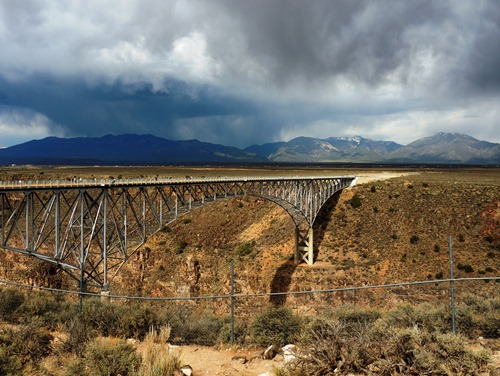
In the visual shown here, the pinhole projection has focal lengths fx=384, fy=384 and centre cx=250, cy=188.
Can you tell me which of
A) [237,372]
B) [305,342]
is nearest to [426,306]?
[305,342]

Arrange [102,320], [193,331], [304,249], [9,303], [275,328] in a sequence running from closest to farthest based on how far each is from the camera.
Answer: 1. [275,328]
2. [102,320]
3. [193,331]
4. [9,303]
5. [304,249]

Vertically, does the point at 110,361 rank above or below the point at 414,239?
above

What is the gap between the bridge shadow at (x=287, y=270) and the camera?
1807 inches

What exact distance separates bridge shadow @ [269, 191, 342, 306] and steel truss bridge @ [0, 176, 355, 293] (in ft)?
6.74

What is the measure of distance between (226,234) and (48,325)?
48.4m

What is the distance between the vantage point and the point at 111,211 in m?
35.8

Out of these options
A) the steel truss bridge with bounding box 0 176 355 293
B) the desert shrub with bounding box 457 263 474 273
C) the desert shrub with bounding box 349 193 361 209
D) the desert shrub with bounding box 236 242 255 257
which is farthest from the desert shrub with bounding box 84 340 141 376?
the desert shrub with bounding box 349 193 361 209

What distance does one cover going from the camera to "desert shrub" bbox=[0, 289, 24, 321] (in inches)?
649

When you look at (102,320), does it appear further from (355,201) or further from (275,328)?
(355,201)

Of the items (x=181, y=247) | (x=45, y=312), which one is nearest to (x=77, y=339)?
(x=45, y=312)

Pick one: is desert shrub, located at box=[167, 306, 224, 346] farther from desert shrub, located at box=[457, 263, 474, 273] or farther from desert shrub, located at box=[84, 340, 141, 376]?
desert shrub, located at box=[457, 263, 474, 273]

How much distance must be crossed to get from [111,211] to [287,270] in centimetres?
2425

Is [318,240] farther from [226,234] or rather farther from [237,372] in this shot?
[237,372]

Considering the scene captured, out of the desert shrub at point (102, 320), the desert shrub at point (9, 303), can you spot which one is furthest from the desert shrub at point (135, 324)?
the desert shrub at point (9, 303)
